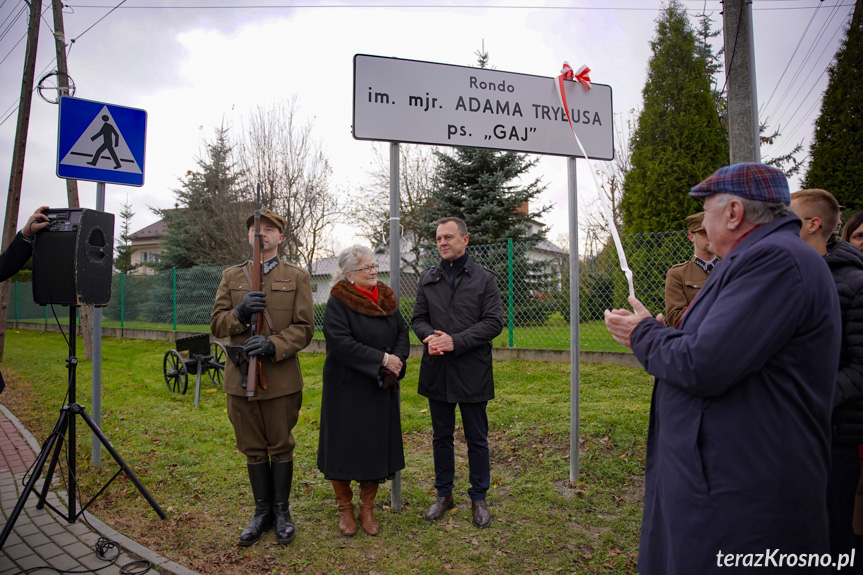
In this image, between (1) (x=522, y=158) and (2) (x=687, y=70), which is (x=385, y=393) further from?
(1) (x=522, y=158)

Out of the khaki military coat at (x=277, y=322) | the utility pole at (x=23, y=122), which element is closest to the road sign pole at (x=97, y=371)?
the khaki military coat at (x=277, y=322)

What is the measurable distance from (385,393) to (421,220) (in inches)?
467

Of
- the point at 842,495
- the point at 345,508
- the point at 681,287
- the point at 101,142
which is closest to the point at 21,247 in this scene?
the point at 101,142

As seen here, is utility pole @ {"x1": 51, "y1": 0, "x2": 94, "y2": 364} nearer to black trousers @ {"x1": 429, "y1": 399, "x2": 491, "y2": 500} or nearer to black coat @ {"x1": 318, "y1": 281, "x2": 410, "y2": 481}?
black coat @ {"x1": 318, "y1": 281, "x2": 410, "y2": 481}

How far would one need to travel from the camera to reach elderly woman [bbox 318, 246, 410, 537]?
11.6 feet

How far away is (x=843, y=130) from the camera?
8.52m

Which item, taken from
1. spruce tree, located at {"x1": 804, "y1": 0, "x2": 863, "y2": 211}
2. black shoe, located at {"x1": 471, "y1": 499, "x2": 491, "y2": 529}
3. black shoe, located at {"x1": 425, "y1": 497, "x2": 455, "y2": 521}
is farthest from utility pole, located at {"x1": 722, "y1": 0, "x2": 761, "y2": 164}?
spruce tree, located at {"x1": 804, "y1": 0, "x2": 863, "y2": 211}

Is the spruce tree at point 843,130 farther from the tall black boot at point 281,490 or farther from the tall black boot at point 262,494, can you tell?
the tall black boot at point 262,494

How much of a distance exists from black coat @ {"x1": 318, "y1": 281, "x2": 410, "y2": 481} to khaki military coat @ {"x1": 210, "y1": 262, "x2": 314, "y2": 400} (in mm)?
242

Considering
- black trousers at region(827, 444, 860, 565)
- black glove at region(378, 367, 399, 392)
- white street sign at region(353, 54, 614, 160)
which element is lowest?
black trousers at region(827, 444, 860, 565)

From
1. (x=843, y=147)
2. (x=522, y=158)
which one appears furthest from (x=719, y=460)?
(x=522, y=158)

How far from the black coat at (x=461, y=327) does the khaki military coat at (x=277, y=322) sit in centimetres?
83

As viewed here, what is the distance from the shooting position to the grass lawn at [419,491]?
328 cm

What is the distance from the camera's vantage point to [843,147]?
8.46 metres
